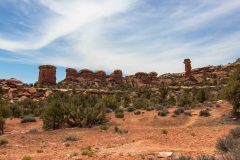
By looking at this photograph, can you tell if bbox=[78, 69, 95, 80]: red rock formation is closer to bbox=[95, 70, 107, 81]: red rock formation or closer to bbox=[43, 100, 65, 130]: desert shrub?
bbox=[95, 70, 107, 81]: red rock formation

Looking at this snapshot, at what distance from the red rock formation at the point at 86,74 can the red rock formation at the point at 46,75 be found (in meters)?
8.06

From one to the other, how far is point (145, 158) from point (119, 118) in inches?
800

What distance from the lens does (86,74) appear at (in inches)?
3278

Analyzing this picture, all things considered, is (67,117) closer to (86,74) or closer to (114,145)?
(114,145)

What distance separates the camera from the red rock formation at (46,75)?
251ft

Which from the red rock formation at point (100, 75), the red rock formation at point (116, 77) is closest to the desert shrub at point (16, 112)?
the red rock formation at point (116, 77)

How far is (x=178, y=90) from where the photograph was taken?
61.1 metres

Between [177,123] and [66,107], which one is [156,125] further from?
[66,107]

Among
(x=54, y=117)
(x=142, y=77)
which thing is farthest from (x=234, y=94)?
(x=142, y=77)

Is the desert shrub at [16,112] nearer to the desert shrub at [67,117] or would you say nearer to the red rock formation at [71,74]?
the desert shrub at [67,117]

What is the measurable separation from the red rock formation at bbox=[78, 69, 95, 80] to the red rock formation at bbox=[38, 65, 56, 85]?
26.4 ft

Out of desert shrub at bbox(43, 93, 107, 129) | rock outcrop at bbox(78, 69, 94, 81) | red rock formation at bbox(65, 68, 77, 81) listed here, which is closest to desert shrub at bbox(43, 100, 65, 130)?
desert shrub at bbox(43, 93, 107, 129)

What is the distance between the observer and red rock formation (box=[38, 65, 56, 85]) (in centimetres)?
7644

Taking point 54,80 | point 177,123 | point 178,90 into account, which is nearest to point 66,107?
point 177,123
